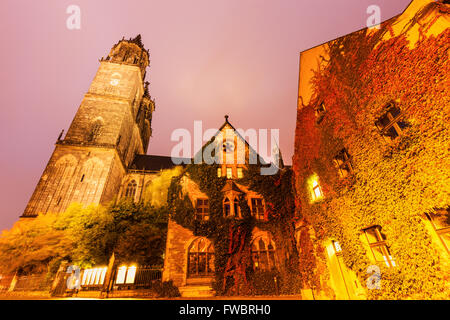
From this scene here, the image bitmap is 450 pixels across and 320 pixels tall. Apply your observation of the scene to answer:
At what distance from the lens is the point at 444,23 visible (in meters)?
6.56

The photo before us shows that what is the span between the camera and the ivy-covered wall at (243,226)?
1388 centimetres

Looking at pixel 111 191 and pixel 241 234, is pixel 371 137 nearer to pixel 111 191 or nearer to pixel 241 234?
pixel 241 234

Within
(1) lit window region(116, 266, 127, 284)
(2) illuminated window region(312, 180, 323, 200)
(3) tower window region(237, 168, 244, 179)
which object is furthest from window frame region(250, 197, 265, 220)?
(1) lit window region(116, 266, 127, 284)

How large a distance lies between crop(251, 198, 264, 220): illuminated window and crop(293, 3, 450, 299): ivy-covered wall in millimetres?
4998

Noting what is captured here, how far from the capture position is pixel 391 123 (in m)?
7.84

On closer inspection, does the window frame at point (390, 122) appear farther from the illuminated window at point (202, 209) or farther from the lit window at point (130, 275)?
the lit window at point (130, 275)

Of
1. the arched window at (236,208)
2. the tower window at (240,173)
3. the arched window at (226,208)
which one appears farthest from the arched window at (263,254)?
the tower window at (240,173)

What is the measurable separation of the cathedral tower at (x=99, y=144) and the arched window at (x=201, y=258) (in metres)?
20.3

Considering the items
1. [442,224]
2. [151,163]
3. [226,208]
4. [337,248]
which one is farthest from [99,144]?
[442,224]

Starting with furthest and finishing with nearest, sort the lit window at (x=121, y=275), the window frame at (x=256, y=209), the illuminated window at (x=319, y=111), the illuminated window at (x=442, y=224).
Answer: the window frame at (x=256, y=209) < the illuminated window at (x=319, y=111) < the lit window at (x=121, y=275) < the illuminated window at (x=442, y=224)

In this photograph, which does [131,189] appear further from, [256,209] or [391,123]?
[391,123]

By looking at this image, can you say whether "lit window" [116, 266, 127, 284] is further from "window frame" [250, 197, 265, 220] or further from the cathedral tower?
the cathedral tower

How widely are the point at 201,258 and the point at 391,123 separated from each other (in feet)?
45.8
